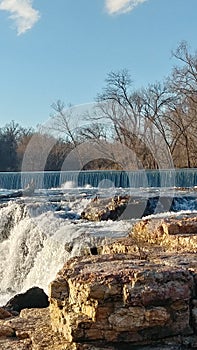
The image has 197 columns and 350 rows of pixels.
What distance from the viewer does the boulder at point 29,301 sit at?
177 inches

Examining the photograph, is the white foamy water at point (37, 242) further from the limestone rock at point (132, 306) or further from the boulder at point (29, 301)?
the limestone rock at point (132, 306)

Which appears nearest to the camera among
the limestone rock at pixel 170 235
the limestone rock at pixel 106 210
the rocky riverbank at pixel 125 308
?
the rocky riverbank at pixel 125 308

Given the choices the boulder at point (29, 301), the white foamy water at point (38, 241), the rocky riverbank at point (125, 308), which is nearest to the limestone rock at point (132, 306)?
the rocky riverbank at point (125, 308)

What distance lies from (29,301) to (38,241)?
368 cm

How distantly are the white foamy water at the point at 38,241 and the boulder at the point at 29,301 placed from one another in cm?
141

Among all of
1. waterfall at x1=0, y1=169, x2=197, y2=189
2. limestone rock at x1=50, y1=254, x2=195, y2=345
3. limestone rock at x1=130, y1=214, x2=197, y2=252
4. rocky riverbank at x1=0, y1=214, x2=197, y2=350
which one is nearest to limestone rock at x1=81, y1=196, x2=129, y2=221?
limestone rock at x1=130, y1=214, x2=197, y2=252

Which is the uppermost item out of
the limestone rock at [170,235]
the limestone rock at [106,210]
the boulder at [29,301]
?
the limestone rock at [170,235]

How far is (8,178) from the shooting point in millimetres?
23906

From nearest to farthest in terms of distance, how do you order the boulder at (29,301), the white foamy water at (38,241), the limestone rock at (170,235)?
the limestone rock at (170,235) → the boulder at (29,301) → the white foamy water at (38,241)

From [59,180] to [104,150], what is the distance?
25.3 ft

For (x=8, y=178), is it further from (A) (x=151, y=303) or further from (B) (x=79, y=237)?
(A) (x=151, y=303)

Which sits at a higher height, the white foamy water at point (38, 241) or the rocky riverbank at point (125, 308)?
the rocky riverbank at point (125, 308)

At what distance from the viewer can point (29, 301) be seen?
471 centimetres

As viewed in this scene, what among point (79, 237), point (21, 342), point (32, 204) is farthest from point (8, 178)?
point (21, 342)
